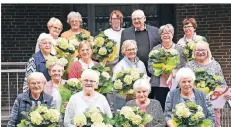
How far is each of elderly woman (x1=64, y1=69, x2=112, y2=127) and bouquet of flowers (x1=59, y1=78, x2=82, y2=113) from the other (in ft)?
1.09

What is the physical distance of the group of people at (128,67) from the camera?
24.6 ft

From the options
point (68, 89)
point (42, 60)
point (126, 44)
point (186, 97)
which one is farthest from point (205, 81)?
point (42, 60)

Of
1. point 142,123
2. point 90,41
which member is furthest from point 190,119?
A: point 90,41

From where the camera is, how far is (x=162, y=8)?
13.8 m

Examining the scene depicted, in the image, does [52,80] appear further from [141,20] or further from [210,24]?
[210,24]

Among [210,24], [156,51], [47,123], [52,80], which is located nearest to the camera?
[47,123]

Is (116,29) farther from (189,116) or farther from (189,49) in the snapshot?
(189,116)

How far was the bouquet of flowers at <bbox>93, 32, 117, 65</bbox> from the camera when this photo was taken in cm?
886

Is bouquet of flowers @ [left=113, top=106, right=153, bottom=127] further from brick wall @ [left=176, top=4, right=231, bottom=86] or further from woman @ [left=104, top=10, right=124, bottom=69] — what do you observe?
brick wall @ [left=176, top=4, right=231, bottom=86]

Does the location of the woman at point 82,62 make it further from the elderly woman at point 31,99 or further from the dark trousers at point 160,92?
the dark trousers at point 160,92

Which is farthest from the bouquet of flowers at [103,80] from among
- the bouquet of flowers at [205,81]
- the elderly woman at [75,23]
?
the bouquet of flowers at [205,81]

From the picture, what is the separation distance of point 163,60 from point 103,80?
38.2 inches

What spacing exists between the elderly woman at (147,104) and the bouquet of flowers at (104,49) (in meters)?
1.30

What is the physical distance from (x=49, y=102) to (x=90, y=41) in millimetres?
1695
